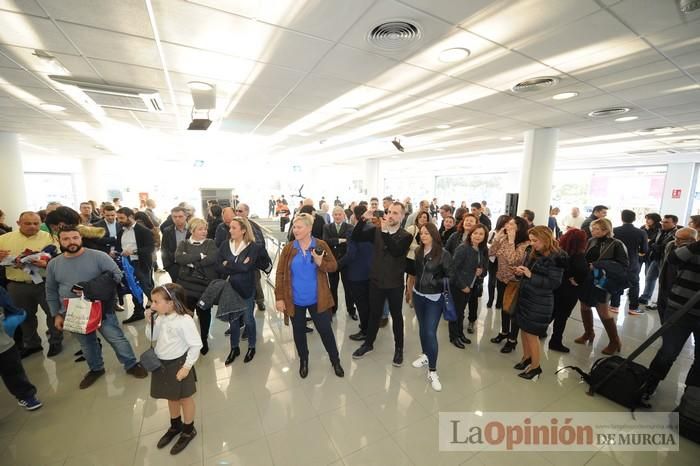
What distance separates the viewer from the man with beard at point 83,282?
2.41 meters

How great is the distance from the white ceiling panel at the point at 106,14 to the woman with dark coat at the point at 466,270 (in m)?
3.46

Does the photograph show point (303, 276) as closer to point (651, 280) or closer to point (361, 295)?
point (361, 295)

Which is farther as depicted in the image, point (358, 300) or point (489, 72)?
point (358, 300)

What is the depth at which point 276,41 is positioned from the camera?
2.63m

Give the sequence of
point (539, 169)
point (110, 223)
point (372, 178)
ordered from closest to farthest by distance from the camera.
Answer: point (110, 223) → point (539, 169) → point (372, 178)

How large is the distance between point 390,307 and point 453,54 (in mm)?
2680

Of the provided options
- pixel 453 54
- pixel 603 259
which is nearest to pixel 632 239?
pixel 603 259

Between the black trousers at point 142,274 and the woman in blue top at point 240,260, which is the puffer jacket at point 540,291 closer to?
the woman in blue top at point 240,260

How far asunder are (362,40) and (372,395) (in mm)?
3310

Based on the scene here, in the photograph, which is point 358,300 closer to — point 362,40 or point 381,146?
point 362,40

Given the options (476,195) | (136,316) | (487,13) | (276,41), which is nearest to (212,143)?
(136,316)

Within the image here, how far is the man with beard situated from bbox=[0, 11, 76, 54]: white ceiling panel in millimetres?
1735

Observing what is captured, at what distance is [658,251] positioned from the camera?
15.8 feet

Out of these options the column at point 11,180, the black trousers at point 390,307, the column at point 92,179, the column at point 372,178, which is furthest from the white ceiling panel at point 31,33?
the column at point 92,179
